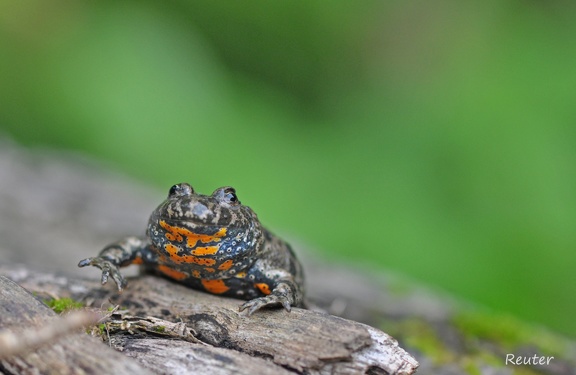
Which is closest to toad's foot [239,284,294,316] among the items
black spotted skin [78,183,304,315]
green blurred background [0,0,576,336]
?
black spotted skin [78,183,304,315]

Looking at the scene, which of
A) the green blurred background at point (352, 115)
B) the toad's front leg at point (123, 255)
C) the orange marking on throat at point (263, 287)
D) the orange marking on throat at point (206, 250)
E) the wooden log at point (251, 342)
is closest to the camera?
the wooden log at point (251, 342)

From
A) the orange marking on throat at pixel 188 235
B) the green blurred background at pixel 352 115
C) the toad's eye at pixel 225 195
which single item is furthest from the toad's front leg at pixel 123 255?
the green blurred background at pixel 352 115

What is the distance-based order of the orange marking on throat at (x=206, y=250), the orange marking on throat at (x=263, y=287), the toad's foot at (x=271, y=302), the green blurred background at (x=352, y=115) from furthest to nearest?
the green blurred background at (x=352, y=115), the orange marking on throat at (x=263, y=287), the orange marking on throat at (x=206, y=250), the toad's foot at (x=271, y=302)

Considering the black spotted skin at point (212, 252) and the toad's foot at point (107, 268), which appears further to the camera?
the toad's foot at point (107, 268)

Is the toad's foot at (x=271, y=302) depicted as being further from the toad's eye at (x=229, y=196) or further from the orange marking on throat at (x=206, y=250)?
the toad's eye at (x=229, y=196)

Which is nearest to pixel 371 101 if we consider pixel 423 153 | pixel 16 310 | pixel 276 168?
pixel 423 153

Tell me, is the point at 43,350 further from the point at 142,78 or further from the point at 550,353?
the point at 142,78
